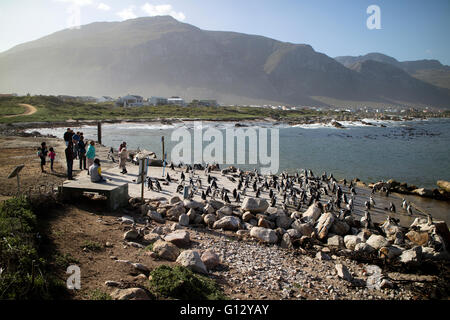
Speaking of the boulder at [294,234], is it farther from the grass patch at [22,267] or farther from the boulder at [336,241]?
the grass patch at [22,267]

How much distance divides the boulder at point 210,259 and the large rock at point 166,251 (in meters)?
0.70

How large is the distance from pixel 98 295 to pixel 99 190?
5235mm

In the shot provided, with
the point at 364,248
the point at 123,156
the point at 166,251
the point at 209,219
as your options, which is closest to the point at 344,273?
the point at 364,248

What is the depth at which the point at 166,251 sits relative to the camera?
739cm

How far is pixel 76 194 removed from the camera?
1038 cm

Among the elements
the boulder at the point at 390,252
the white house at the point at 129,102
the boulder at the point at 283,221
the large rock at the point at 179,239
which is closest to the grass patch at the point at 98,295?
the large rock at the point at 179,239

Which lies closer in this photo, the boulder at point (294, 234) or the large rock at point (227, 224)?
the boulder at point (294, 234)

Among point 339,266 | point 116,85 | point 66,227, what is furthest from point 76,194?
point 116,85

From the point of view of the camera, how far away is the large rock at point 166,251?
24.1 feet

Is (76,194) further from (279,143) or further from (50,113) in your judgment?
(50,113)

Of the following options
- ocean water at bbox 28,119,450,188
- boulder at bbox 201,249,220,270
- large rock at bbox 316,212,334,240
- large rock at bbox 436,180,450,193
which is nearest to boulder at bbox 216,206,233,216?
large rock at bbox 316,212,334,240

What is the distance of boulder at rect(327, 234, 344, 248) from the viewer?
9967 millimetres

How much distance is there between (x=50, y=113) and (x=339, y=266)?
209 feet

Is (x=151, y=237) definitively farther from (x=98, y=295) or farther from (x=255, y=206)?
(x=255, y=206)
